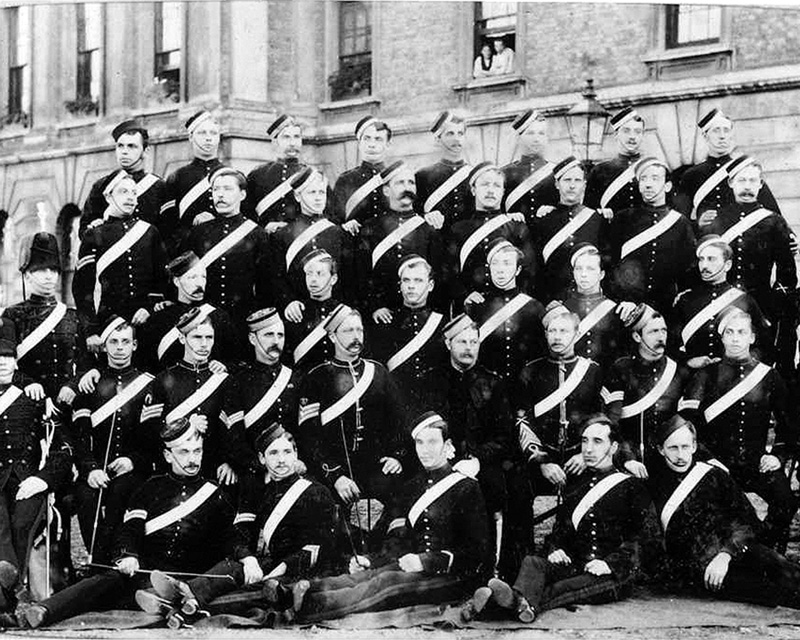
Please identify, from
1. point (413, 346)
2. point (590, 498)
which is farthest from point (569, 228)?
point (590, 498)

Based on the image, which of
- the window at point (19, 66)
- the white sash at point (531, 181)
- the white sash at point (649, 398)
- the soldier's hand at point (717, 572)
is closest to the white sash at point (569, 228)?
the white sash at point (531, 181)

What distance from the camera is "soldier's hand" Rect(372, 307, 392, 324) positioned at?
5.11 meters

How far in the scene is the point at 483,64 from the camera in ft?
21.0

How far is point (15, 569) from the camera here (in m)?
4.65

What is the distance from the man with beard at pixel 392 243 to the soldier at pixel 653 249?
0.78 meters

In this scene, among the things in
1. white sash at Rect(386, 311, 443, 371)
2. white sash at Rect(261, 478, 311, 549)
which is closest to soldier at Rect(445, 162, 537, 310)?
white sash at Rect(386, 311, 443, 371)

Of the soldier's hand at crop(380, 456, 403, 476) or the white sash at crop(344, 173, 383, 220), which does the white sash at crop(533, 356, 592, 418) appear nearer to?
the soldier's hand at crop(380, 456, 403, 476)

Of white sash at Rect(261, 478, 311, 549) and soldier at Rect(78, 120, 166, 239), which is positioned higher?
soldier at Rect(78, 120, 166, 239)

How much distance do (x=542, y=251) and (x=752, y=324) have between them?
907 millimetres

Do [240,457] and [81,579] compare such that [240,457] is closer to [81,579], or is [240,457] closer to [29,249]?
[81,579]

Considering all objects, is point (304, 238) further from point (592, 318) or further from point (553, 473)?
point (553, 473)

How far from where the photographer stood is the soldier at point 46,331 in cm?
495

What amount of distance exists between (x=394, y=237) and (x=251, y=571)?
4.98 ft

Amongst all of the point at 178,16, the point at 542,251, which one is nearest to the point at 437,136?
the point at 542,251
